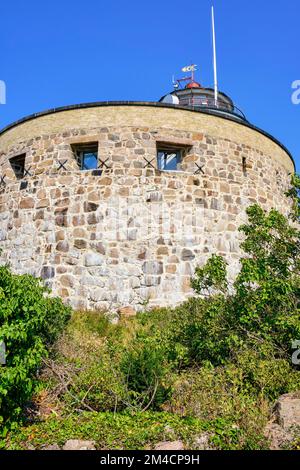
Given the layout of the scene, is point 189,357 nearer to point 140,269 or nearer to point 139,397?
point 139,397

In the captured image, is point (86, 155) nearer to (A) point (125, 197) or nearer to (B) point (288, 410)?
(A) point (125, 197)

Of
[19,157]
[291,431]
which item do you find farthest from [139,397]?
[19,157]

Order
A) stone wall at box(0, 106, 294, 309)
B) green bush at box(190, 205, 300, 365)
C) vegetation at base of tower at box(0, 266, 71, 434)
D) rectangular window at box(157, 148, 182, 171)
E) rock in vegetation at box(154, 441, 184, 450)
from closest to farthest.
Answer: rock in vegetation at box(154, 441, 184, 450)
vegetation at base of tower at box(0, 266, 71, 434)
green bush at box(190, 205, 300, 365)
stone wall at box(0, 106, 294, 309)
rectangular window at box(157, 148, 182, 171)

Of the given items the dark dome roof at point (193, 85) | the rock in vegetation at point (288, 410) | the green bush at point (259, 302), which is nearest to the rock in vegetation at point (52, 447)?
the rock in vegetation at point (288, 410)

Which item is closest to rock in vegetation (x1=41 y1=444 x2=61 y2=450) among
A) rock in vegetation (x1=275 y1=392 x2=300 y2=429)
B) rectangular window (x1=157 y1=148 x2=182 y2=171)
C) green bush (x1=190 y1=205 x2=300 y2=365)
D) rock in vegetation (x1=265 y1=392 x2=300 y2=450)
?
rock in vegetation (x1=265 y1=392 x2=300 y2=450)

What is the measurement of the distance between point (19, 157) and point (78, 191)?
253cm

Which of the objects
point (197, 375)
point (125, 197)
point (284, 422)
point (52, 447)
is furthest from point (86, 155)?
point (284, 422)

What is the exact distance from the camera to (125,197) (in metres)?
11.4

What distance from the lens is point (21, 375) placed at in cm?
498

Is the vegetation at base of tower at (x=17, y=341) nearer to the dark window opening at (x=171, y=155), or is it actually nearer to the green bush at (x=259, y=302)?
the green bush at (x=259, y=302)

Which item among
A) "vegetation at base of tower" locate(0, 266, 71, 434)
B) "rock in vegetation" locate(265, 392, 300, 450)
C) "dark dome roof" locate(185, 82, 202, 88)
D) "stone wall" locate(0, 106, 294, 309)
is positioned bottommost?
"rock in vegetation" locate(265, 392, 300, 450)

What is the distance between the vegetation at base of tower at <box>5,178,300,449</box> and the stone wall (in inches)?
109

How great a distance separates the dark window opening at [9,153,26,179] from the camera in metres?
12.8

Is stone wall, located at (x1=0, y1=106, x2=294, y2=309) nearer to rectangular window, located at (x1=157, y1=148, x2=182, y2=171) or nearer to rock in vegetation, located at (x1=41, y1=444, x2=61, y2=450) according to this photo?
rectangular window, located at (x1=157, y1=148, x2=182, y2=171)
